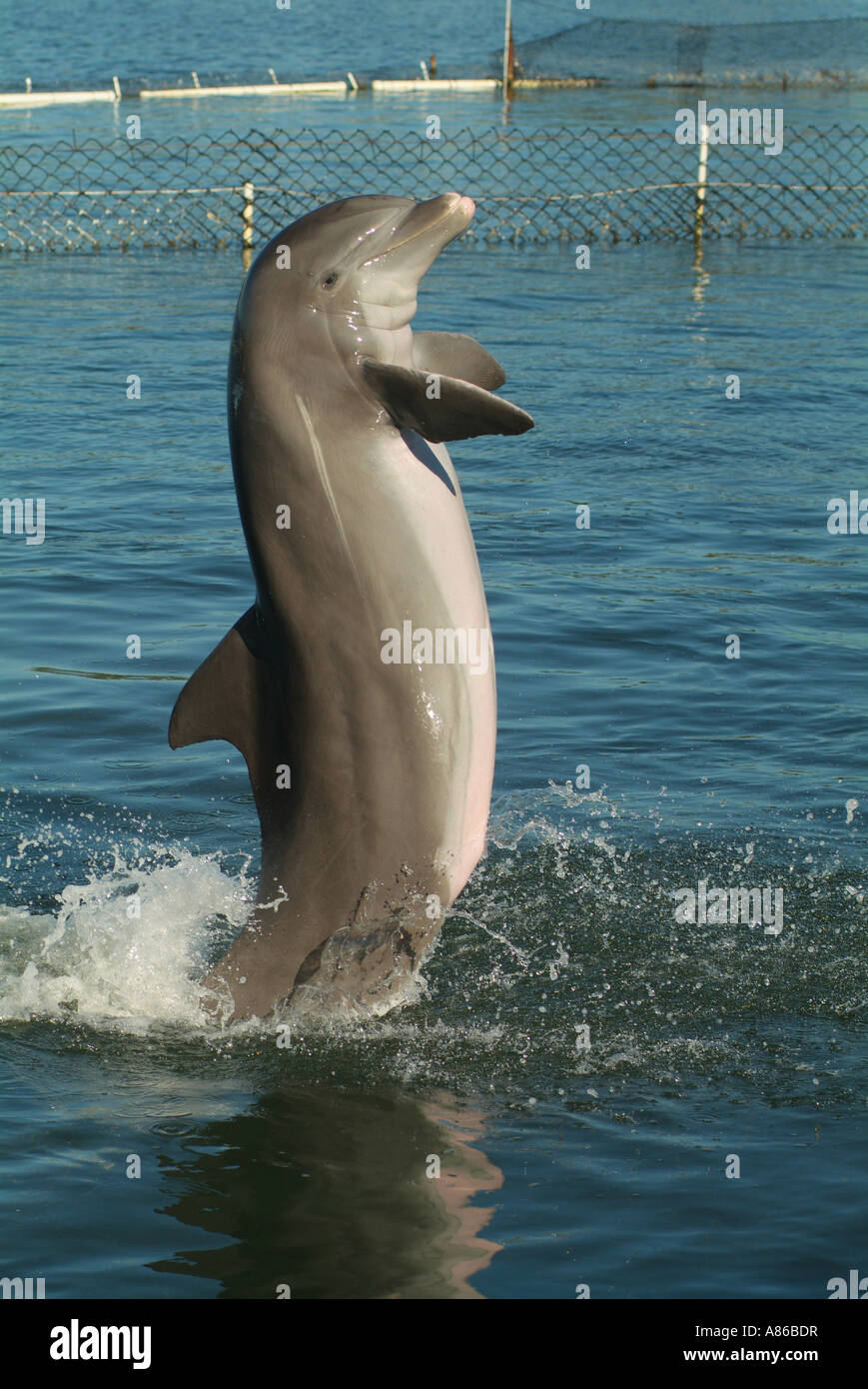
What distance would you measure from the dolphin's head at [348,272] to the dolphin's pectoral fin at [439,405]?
17cm

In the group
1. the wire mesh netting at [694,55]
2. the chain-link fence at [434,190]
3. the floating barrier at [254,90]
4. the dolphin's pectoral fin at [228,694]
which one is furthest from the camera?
the wire mesh netting at [694,55]

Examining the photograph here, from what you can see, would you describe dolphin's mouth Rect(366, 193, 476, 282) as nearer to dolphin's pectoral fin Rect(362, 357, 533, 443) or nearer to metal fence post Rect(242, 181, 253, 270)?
dolphin's pectoral fin Rect(362, 357, 533, 443)

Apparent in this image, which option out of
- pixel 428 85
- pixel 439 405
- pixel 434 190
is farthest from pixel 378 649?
pixel 428 85

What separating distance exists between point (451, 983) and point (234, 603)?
4.87m

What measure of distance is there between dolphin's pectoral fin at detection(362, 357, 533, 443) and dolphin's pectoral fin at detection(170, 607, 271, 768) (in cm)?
87

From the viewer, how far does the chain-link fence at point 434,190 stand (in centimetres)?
2738

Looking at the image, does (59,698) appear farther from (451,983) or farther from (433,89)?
(433,89)

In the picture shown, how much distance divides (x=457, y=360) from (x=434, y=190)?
2544cm

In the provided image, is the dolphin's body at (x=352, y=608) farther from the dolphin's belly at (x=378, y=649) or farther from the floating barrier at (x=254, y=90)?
the floating barrier at (x=254, y=90)

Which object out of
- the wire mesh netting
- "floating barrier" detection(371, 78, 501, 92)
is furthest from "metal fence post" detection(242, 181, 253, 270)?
the wire mesh netting

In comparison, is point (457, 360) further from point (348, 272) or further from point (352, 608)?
point (352, 608)

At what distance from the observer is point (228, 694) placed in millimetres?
6109

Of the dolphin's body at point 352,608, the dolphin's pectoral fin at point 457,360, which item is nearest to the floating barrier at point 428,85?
the dolphin's pectoral fin at point 457,360

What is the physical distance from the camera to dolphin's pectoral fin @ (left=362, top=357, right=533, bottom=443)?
18.4 feet
